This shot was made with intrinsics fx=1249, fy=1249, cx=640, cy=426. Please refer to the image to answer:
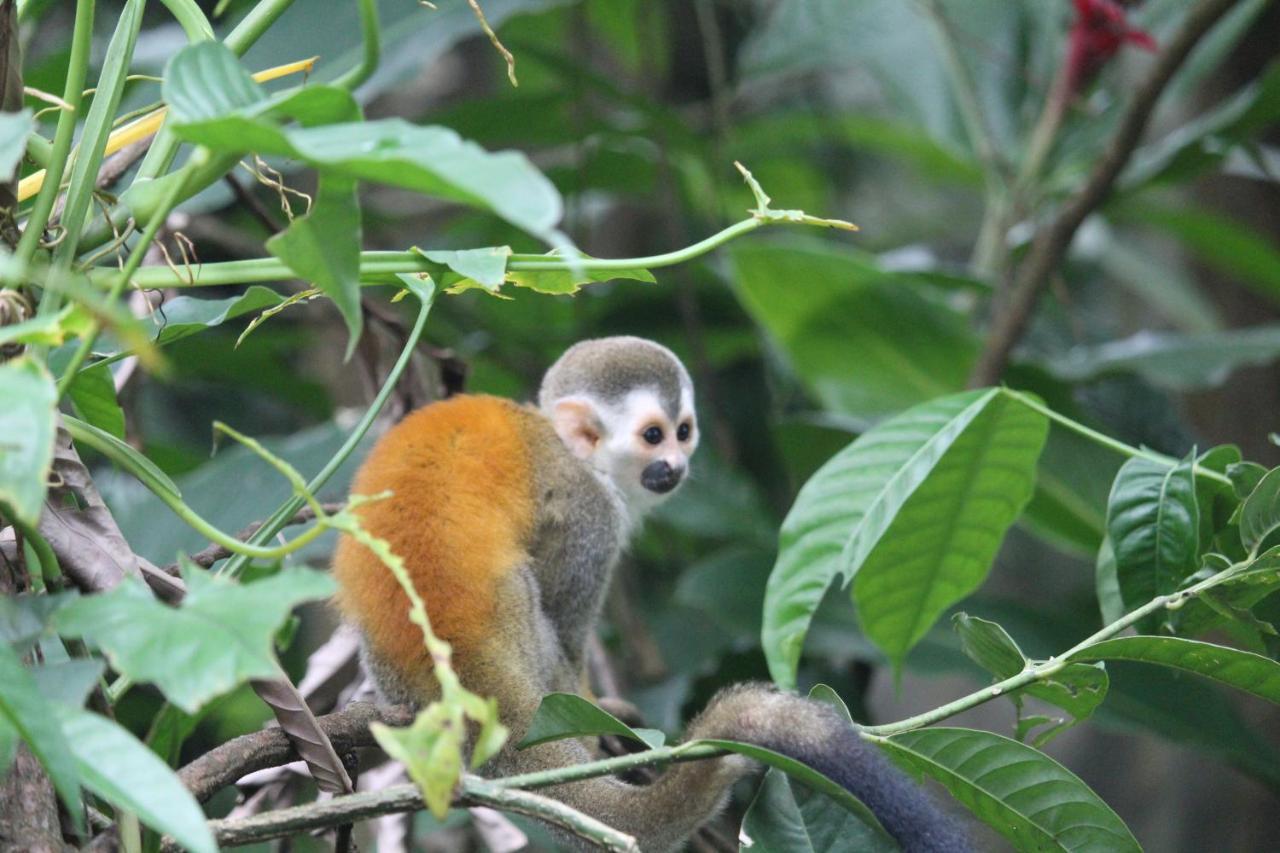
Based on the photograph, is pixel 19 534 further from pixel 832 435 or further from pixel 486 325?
pixel 486 325

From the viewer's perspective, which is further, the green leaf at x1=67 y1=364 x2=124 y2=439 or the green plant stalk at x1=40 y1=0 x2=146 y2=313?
the green leaf at x1=67 y1=364 x2=124 y2=439

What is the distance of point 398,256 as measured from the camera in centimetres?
99

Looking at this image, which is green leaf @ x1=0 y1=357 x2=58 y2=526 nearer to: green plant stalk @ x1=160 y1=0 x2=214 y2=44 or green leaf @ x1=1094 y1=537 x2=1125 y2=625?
green plant stalk @ x1=160 y1=0 x2=214 y2=44

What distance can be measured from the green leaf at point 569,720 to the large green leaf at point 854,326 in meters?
1.63

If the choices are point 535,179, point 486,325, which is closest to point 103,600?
point 535,179

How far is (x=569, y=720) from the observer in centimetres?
110

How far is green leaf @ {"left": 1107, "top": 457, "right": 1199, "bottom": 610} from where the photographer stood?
1.22 m

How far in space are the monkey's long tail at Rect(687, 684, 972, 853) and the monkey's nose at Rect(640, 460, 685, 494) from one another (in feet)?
2.82

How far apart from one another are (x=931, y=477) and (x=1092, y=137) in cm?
173

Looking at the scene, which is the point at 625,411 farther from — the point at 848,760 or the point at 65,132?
the point at 65,132

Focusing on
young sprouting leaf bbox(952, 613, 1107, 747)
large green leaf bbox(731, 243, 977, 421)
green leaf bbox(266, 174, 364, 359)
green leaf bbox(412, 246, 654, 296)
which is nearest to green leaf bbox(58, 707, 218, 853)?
green leaf bbox(266, 174, 364, 359)

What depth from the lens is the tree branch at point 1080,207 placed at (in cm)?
219

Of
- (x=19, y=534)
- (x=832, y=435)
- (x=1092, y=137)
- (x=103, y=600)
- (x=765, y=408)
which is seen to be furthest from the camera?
(x=765, y=408)

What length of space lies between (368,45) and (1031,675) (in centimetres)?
72
